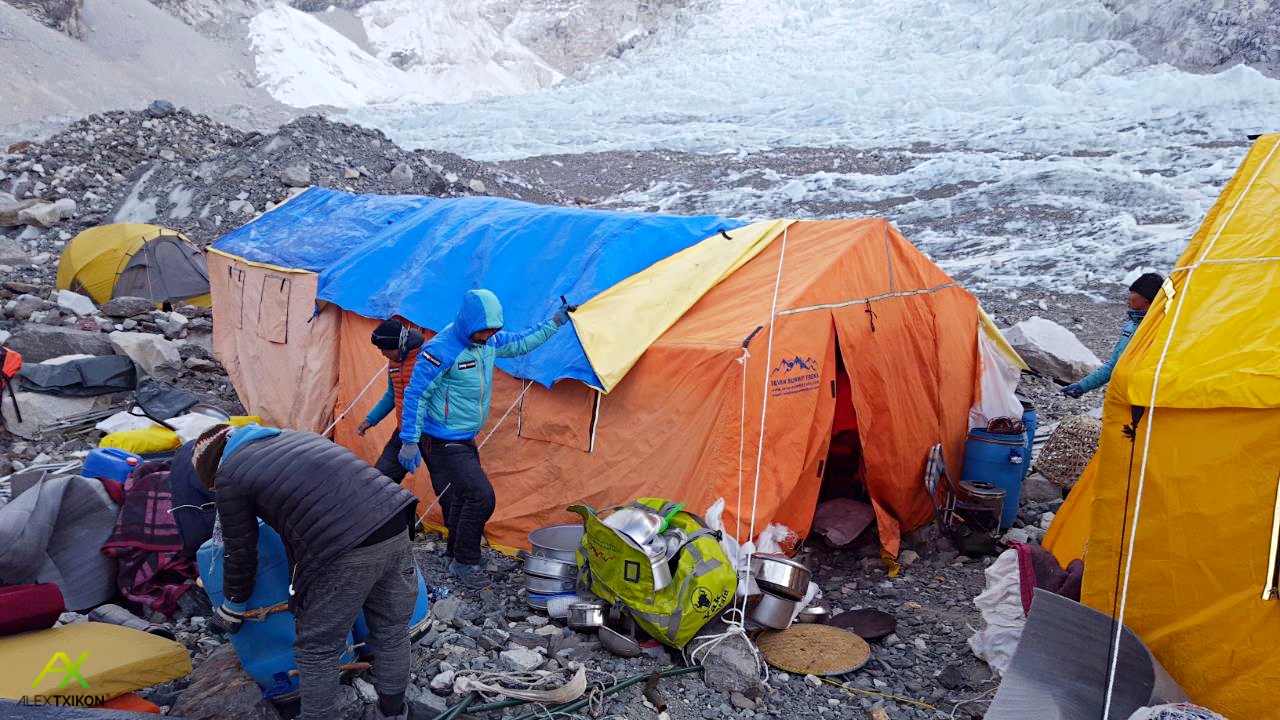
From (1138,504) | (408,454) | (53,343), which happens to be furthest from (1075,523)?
(53,343)

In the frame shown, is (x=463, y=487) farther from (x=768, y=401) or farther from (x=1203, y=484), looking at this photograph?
(x=1203, y=484)

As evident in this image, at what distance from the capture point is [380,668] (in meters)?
3.95

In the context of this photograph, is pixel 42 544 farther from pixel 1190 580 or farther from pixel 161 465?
pixel 1190 580

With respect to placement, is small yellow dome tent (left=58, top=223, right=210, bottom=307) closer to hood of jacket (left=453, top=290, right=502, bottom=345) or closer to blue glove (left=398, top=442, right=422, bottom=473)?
blue glove (left=398, top=442, right=422, bottom=473)

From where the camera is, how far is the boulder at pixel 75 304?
11.4 metres

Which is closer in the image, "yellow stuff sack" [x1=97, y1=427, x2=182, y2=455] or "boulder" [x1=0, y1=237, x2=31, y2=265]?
"yellow stuff sack" [x1=97, y1=427, x2=182, y2=455]

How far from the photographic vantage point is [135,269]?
497 inches

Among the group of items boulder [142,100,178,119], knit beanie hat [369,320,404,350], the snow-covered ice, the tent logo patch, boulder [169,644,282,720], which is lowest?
boulder [169,644,282,720]

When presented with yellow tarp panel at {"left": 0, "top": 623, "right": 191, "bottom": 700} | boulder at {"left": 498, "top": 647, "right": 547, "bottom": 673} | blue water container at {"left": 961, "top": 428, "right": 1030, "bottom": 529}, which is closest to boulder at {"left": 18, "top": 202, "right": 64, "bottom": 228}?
yellow tarp panel at {"left": 0, "top": 623, "right": 191, "bottom": 700}

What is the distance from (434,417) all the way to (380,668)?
182 centimetres

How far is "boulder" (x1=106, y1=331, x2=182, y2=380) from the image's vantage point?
9586 mm

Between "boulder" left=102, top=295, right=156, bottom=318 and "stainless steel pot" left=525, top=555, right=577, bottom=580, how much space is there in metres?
8.79

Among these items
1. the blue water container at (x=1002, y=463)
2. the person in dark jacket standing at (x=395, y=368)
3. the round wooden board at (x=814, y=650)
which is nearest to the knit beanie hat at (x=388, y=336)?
the person in dark jacket standing at (x=395, y=368)

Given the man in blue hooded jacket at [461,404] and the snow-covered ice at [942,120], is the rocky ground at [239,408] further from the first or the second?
the snow-covered ice at [942,120]
